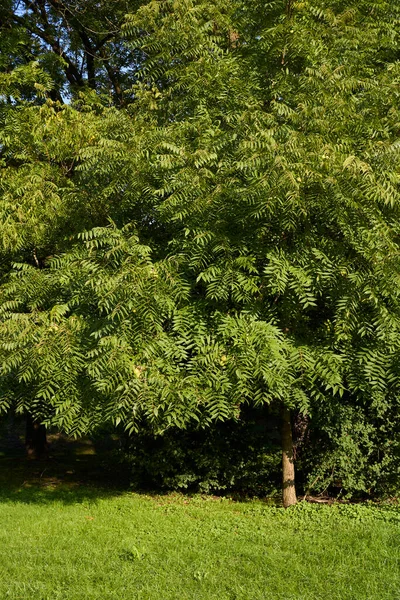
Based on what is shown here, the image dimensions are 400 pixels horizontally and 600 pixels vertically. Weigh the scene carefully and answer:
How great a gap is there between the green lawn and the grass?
1cm

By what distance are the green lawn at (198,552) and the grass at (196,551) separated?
0.01 m

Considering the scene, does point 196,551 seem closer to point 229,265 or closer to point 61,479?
point 229,265

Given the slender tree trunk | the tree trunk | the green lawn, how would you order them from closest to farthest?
the green lawn → the slender tree trunk → the tree trunk

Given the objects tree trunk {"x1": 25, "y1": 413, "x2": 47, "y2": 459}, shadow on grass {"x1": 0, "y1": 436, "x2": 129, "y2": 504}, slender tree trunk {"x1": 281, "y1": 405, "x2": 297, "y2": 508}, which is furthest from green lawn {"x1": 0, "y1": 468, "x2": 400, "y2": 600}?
tree trunk {"x1": 25, "y1": 413, "x2": 47, "y2": 459}

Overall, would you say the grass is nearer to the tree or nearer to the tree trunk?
the tree

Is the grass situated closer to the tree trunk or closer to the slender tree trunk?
the slender tree trunk

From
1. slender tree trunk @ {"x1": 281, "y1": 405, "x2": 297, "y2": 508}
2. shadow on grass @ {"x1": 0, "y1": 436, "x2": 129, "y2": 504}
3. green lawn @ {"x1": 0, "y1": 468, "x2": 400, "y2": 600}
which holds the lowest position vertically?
shadow on grass @ {"x1": 0, "y1": 436, "x2": 129, "y2": 504}

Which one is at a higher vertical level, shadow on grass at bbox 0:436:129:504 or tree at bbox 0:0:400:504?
tree at bbox 0:0:400:504

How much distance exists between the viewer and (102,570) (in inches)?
207

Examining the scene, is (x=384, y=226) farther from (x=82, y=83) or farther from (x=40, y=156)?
(x=82, y=83)

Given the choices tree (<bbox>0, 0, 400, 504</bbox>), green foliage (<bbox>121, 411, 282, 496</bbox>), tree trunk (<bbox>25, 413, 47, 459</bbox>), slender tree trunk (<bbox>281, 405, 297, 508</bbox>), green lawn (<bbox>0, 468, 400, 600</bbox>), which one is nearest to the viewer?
green lawn (<bbox>0, 468, 400, 600</bbox>)

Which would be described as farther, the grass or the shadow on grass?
the shadow on grass

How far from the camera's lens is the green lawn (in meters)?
4.79

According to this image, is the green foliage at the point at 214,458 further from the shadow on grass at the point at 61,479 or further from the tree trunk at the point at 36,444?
the tree trunk at the point at 36,444
